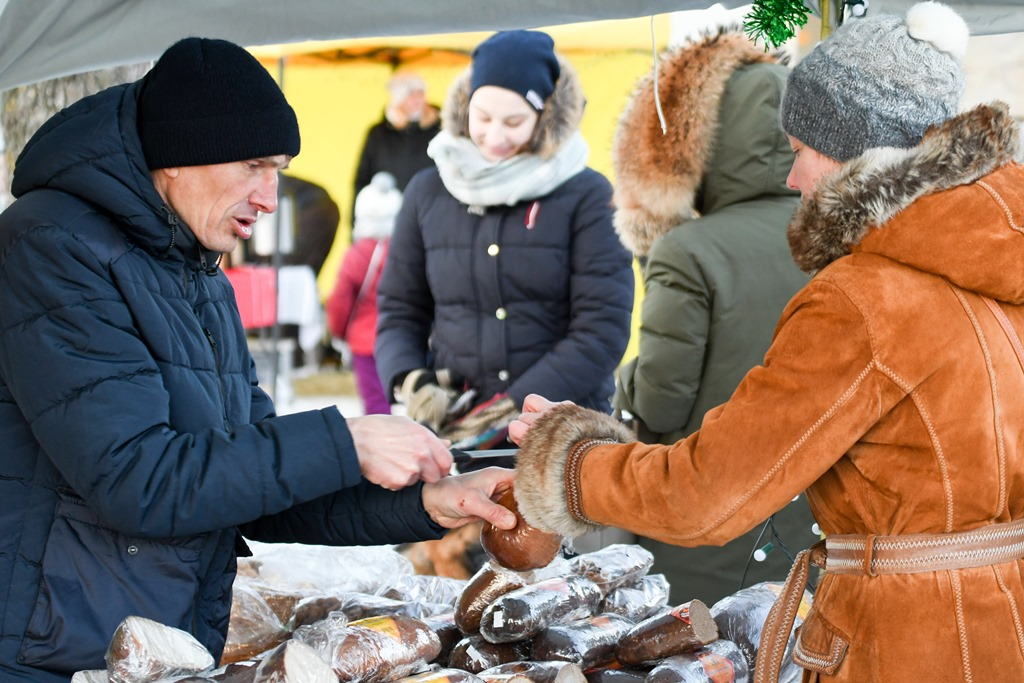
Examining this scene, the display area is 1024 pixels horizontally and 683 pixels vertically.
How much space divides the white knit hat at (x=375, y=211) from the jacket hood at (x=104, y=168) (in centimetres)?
408

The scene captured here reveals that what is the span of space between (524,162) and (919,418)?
208 centimetres

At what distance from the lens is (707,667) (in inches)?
80.7

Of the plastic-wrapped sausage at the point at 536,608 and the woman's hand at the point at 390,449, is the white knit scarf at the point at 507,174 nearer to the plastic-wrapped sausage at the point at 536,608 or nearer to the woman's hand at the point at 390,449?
the plastic-wrapped sausage at the point at 536,608

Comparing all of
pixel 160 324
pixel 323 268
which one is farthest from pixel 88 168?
pixel 323 268

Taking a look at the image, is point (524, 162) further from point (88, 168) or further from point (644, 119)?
point (88, 168)

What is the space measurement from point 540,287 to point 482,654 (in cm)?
158

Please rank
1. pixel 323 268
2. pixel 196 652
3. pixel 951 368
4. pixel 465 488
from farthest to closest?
pixel 323 268 < pixel 465 488 < pixel 196 652 < pixel 951 368

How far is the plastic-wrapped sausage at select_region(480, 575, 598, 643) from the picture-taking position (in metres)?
2.12

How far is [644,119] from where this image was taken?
3.31 meters

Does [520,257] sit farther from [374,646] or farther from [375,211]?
[375,211]

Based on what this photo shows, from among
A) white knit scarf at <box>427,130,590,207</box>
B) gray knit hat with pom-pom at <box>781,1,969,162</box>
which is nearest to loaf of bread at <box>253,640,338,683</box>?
gray knit hat with pom-pom at <box>781,1,969,162</box>

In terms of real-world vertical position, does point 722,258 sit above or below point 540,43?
below

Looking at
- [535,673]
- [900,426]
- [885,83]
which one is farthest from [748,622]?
[885,83]

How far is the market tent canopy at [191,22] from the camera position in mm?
2471
